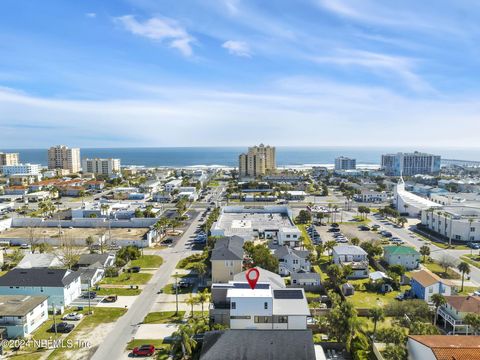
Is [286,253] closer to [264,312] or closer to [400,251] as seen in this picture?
[400,251]

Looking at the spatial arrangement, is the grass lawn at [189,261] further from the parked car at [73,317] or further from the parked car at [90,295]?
the parked car at [73,317]

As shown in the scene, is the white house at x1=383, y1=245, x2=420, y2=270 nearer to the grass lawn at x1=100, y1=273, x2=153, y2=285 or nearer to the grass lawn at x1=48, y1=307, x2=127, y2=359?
the grass lawn at x1=100, y1=273, x2=153, y2=285

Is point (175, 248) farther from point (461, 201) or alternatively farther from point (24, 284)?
point (461, 201)

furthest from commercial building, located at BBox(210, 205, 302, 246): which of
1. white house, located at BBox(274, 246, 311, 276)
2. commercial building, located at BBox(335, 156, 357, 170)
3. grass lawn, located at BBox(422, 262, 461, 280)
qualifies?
commercial building, located at BBox(335, 156, 357, 170)

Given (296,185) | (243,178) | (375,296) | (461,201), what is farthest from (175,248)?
(243,178)

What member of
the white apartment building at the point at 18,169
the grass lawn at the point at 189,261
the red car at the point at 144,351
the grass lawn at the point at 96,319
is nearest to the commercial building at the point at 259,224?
the grass lawn at the point at 189,261

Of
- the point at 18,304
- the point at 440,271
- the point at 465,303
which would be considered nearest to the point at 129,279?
the point at 18,304

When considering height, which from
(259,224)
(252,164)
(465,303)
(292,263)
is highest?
(252,164)
